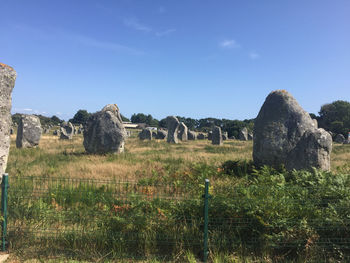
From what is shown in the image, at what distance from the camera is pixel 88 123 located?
14.6m

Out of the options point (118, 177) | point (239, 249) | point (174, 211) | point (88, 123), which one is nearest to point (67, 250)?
point (174, 211)

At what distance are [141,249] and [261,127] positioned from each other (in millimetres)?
7170

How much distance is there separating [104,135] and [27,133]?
287 inches

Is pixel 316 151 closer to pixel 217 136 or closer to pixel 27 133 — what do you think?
pixel 27 133

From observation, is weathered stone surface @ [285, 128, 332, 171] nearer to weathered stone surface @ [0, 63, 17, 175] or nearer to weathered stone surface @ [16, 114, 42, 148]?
weathered stone surface @ [0, 63, 17, 175]

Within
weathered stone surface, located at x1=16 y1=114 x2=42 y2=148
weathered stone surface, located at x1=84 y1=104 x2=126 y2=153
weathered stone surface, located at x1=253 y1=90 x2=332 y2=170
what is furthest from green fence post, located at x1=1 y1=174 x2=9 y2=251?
weathered stone surface, located at x1=16 y1=114 x2=42 y2=148

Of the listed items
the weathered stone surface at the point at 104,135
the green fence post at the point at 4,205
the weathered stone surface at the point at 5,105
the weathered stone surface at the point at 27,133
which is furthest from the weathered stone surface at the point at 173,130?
the green fence post at the point at 4,205

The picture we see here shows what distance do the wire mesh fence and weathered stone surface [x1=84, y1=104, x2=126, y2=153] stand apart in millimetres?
9154

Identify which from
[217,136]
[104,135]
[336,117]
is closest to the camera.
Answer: [104,135]

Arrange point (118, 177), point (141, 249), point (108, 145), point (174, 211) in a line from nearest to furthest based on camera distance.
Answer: point (141, 249), point (174, 211), point (118, 177), point (108, 145)

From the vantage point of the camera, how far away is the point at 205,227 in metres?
3.99

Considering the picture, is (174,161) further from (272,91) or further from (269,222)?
(269,222)

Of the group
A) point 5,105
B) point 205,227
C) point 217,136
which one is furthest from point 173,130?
point 205,227

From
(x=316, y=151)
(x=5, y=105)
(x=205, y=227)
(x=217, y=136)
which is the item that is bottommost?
(x=205, y=227)
